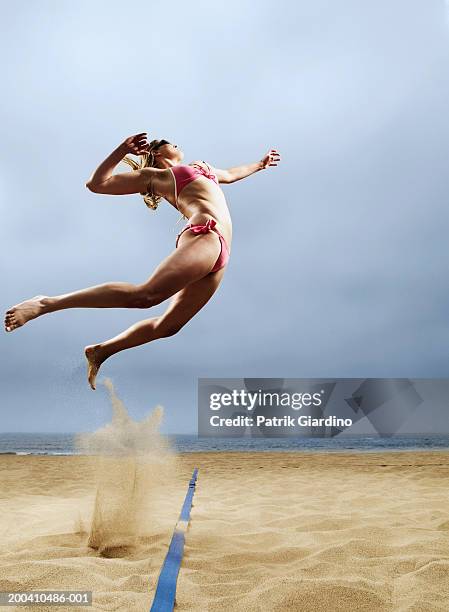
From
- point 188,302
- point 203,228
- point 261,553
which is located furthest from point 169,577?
point 203,228

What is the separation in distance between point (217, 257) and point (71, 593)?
167 cm

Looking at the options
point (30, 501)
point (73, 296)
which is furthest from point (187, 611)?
point (30, 501)

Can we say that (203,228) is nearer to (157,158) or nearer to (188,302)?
(188,302)

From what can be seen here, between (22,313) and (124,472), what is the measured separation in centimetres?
224

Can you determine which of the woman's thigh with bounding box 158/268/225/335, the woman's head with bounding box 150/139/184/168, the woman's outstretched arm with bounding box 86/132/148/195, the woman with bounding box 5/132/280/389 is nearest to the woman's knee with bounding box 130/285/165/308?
the woman with bounding box 5/132/280/389

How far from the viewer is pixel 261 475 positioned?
361 inches

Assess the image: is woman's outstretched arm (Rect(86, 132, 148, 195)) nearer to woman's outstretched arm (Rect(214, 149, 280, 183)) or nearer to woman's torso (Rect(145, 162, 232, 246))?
woman's torso (Rect(145, 162, 232, 246))

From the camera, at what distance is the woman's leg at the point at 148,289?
94.4 inches

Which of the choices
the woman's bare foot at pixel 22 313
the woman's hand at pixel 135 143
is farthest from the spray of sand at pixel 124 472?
the woman's hand at pixel 135 143

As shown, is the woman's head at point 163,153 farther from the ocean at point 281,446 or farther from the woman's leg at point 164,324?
the ocean at point 281,446

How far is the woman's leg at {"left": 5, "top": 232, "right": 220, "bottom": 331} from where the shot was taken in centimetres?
240

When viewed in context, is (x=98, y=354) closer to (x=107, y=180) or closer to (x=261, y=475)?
(x=107, y=180)

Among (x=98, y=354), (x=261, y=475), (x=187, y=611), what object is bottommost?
(x=261, y=475)

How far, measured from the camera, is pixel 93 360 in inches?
114
